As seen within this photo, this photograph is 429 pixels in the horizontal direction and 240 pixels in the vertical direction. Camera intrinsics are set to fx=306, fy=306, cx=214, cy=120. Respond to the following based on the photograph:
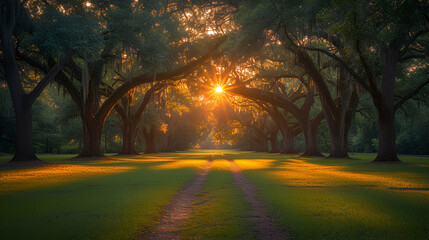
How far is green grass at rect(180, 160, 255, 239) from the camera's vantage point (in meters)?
4.46

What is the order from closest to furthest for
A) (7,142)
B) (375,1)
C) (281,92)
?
1. (375,1)
2. (281,92)
3. (7,142)

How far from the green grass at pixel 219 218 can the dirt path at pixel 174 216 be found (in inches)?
5.5

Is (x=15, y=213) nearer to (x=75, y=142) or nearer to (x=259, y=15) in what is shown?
(x=259, y=15)

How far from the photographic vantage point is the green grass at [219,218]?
4.46m

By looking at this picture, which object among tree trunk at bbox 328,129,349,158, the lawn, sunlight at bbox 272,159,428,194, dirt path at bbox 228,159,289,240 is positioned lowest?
sunlight at bbox 272,159,428,194

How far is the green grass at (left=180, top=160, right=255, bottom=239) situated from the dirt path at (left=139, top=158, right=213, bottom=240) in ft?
0.46

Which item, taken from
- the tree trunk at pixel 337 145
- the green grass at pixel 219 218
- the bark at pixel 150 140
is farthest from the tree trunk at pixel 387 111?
the bark at pixel 150 140

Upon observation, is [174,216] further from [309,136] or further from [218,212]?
[309,136]

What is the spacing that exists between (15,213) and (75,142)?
5792 cm

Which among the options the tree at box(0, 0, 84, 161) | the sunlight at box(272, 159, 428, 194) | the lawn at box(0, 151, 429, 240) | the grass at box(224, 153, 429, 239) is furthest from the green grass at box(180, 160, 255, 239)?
the tree at box(0, 0, 84, 161)

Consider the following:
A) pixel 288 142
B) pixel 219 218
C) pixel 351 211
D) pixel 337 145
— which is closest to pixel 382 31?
pixel 351 211

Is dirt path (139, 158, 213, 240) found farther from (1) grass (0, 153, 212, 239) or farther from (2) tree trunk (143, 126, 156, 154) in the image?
(2) tree trunk (143, 126, 156, 154)

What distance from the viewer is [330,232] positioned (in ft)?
14.6

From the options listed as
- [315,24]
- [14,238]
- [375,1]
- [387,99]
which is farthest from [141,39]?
[14,238]
